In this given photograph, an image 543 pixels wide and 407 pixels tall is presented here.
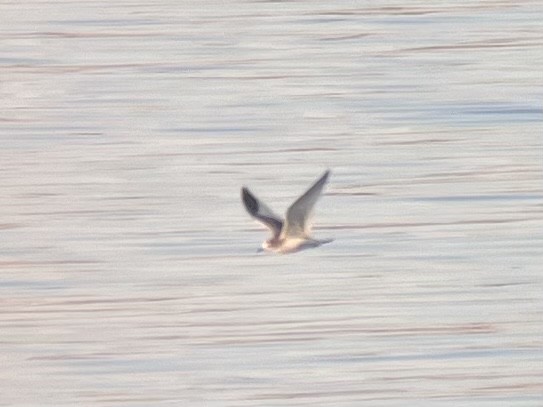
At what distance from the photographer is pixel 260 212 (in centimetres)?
688

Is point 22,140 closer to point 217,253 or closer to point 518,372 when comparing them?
point 217,253

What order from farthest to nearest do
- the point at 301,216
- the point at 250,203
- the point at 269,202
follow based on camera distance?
the point at 269,202 → the point at 301,216 → the point at 250,203

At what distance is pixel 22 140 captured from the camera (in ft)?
29.7

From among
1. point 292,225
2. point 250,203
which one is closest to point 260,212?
point 250,203

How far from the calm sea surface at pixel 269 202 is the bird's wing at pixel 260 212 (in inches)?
10.4

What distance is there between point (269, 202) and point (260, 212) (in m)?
1.27

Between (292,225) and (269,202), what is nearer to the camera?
(292,225)

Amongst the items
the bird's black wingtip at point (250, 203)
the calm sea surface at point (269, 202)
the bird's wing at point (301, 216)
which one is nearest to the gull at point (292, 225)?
the bird's wing at point (301, 216)

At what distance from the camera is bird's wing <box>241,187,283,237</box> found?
22.2 ft

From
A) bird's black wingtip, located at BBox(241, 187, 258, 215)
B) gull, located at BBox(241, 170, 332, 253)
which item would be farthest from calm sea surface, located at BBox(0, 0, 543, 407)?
bird's black wingtip, located at BBox(241, 187, 258, 215)

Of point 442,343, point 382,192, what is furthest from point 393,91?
point 442,343

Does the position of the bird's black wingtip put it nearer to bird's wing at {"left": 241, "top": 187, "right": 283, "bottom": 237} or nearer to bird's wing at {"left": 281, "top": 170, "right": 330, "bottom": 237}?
bird's wing at {"left": 241, "top": 187, "right": 283, "bottom": 237}

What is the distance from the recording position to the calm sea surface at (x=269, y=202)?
6660mm

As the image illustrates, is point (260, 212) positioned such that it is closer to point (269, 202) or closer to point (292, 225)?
point (292, 225)
